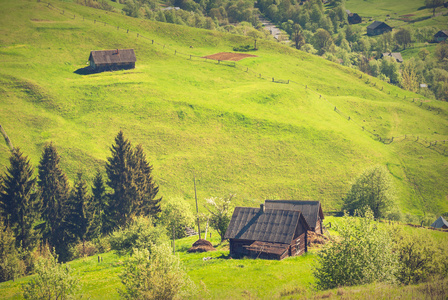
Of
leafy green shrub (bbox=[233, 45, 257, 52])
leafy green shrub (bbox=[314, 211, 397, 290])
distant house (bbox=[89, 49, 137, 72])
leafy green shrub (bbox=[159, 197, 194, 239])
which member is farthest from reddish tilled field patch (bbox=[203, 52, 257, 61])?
leafy green shrub (bbox=[314, 211, 397, 290])

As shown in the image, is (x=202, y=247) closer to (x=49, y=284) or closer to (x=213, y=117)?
(x=49, y=284)

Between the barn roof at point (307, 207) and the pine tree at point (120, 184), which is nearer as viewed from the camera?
the barn roof at point (307, 207)

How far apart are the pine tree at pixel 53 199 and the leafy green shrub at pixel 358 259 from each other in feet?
143

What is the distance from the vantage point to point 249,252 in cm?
4584

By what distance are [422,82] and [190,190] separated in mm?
135622

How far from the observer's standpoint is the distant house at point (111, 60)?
107 metres

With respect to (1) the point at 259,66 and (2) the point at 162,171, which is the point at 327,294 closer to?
(2) the point at 162,171

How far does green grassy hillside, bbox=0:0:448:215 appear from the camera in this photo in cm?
7888

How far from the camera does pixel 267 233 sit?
45531mm

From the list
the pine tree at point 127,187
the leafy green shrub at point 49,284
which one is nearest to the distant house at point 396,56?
the pine tree at point 127,187

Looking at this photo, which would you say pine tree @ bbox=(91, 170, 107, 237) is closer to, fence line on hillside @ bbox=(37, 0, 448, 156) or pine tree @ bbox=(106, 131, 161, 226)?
pine tree @ bbox=(106, 131, 161, 226)

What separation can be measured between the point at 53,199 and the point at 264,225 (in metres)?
35.1

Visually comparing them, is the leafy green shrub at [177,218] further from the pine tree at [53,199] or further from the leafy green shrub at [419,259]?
the leafy green shrub at [419,259]

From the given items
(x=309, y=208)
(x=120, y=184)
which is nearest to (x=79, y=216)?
(x=120, y=184)
